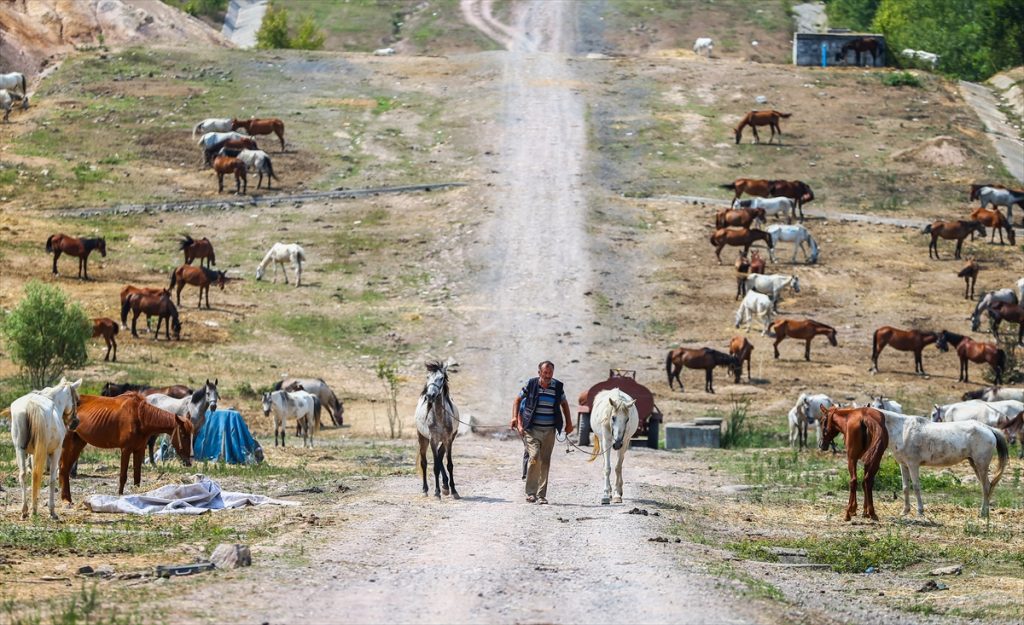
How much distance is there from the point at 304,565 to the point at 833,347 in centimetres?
3453

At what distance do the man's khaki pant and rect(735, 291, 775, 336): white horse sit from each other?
27.9 metres

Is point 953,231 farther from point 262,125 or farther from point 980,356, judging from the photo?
point 262,125

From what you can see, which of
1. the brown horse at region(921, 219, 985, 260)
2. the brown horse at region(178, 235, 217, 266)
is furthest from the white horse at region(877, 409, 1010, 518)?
the brown horse at region(921, 219, 985, 260)

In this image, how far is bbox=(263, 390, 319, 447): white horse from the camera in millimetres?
34625

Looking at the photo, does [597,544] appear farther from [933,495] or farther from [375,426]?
[375,426]

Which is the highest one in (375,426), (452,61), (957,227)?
(452,61)

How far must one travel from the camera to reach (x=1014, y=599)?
16203mm

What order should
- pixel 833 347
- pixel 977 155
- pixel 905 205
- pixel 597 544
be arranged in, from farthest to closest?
pixel 977 155, pixel 905 205, pixel 833 347, pixel 597 544

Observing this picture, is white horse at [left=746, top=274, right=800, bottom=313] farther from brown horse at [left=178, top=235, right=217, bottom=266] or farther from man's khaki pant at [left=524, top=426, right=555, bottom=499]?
man's khaki pant at [left=524, top=426, right=555, bottom=499]

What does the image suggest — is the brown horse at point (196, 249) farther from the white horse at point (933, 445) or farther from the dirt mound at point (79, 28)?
the white horse at point (933, 445)

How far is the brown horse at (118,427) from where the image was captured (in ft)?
72.9

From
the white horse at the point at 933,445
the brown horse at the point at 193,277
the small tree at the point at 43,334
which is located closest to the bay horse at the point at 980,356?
the brown horse at the point at 193,277

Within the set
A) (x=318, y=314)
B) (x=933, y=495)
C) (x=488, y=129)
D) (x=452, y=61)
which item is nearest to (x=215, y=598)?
(x=933, y=495)

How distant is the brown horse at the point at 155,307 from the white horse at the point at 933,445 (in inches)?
1096
